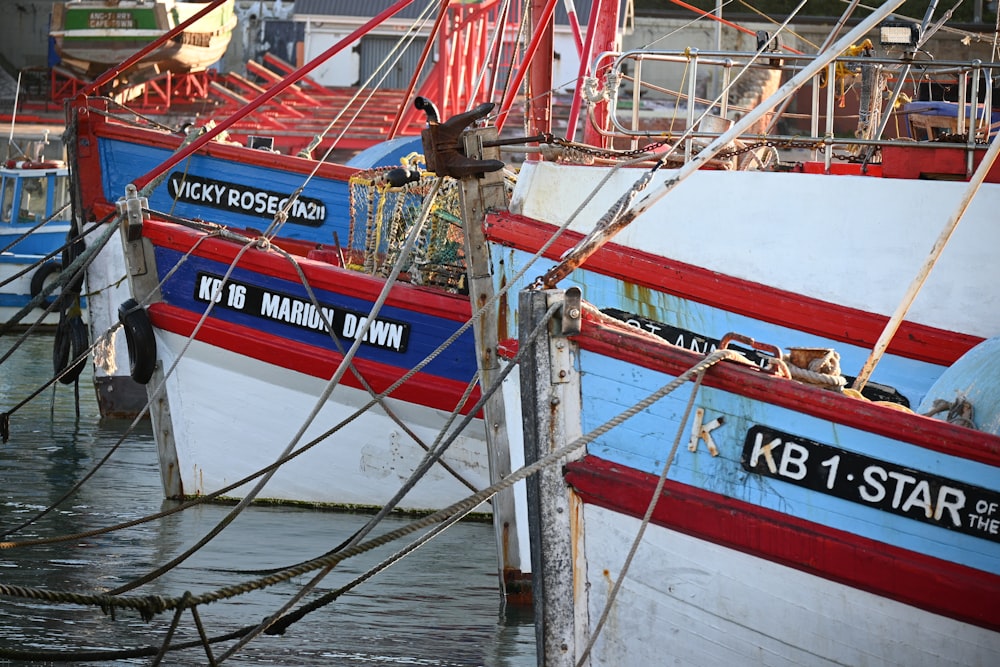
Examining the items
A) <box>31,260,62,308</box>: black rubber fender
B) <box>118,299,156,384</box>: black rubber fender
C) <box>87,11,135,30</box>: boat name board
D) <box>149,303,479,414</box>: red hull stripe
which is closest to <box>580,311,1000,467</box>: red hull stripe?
<box>149,303,479,414</box>: red hull stripe

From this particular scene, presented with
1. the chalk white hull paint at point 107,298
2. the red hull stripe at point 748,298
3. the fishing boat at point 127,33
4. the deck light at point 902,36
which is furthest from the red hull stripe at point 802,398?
the fishing boat at point 127,33

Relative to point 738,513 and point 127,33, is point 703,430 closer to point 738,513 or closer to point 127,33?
point 738,513

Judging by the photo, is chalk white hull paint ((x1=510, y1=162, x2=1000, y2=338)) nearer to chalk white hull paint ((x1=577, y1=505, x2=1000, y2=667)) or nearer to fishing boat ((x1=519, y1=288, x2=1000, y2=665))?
fishing boat ((x1=519, y1=288, x2=1000, y2=665))

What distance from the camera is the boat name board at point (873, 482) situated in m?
4.42

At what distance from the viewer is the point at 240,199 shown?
11.2 meters

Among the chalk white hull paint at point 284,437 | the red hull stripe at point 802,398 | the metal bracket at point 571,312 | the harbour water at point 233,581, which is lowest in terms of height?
the harbour water at point 233,581

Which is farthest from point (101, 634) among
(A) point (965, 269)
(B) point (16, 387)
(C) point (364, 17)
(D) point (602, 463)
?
(C) point (364, 17)

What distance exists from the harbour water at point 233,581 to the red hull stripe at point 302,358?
0.92m

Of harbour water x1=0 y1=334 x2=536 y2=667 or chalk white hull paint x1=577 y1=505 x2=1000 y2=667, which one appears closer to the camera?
chalk white hull paint x1=577 y1=505 x2=1000 y2=667

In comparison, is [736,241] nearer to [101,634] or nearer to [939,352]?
[939,352]

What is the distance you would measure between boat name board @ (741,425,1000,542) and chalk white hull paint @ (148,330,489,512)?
4.05 metres

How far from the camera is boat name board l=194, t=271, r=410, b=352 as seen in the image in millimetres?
8375

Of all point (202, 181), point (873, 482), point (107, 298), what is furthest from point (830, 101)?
point (107, 298)

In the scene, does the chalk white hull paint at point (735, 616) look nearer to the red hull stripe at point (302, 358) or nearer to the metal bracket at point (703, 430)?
the metal bracket at point (703, 430)
